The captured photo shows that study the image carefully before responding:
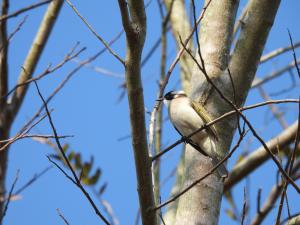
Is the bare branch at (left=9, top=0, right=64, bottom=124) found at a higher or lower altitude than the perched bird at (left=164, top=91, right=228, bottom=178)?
higher

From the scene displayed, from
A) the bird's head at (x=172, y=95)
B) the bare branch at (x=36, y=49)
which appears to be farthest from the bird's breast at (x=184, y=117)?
the bare branch at (x=36, y=49)

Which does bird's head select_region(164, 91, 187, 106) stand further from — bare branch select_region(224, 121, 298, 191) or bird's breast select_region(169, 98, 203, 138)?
bare branch select_region(224, 121, 298, 191)

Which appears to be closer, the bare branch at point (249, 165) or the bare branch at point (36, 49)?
the bare branch at point (36, 49)

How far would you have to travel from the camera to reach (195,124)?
14.8 ft

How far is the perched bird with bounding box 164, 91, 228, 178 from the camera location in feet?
12.4

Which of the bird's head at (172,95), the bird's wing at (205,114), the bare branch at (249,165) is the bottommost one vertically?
the bird's wing at (205,114)

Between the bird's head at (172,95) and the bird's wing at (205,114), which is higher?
the bird's head at (172,95)

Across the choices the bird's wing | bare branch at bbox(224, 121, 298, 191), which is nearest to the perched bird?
the bird's wing

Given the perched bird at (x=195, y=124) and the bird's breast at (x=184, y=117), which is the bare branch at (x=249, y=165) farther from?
the bird's breast at (x=184, y=117)

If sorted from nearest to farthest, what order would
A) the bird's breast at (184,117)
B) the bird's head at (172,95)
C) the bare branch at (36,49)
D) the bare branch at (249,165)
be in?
the bare branch at (36,49) → the bird's breast at (184,117) → the bird's head at (172,95) → the bare branch at (249,165)

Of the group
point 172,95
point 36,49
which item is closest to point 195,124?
point 172,95

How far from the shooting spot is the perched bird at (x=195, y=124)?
3.77m

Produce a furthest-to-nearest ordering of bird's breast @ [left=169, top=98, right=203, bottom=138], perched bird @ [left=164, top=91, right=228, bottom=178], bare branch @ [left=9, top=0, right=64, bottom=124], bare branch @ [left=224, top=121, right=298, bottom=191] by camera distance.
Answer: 1. bare branch @ [left=224, top=121, right=298, bottom=191]
2. bird's breast @ [left=169, top=98, right=203, bottom=138]
3. bare branch @ [left=9, top=0, right=64, bottom=124]
4. perched bird @ [left=164, top=91, right=228, bottom=178]

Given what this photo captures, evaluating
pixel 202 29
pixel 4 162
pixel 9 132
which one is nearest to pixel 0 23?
pixel 9 132
